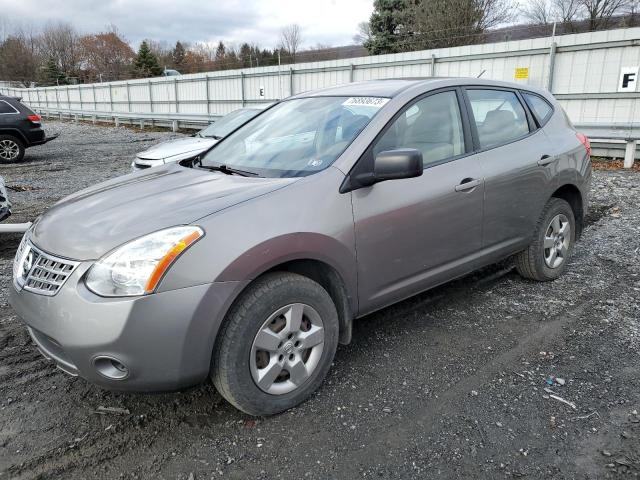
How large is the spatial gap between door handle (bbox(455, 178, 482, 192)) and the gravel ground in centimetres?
103

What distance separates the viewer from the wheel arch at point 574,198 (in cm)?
441

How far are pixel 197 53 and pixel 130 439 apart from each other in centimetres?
8833

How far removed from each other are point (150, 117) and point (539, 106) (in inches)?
869

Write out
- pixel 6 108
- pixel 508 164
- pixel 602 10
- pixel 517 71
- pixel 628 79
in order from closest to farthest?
pixel 508 164
pixel 628 79
pixel 517 71
pixel 6 108
pixel 602 10

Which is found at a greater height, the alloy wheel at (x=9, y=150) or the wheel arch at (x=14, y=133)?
the wheel arch at (x=14, y=133)

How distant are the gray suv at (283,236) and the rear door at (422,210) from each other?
0.03 ft

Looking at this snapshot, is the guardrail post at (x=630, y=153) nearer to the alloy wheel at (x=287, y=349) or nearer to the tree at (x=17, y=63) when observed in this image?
the alloy wheel at (x=287, y=349)

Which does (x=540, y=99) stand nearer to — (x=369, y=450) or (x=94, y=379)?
(x=369, y=450)

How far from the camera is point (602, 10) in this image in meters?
31.3

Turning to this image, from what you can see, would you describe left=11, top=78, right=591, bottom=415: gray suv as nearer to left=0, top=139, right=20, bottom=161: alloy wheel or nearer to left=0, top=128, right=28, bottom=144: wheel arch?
left=0, top=128, right=28, bottom=144: wheel arch

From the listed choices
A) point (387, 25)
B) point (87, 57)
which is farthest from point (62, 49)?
point (387, 25)

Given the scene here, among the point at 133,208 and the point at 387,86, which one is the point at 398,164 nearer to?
the point at 387,86

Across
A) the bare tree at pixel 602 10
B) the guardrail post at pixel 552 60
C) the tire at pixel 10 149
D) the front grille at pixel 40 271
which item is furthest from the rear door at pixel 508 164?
the bare tree at pixel 602 10

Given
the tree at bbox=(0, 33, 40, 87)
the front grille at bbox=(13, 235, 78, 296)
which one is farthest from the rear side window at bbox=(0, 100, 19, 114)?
the tree at bbox=(0, 33, 40, 87)
